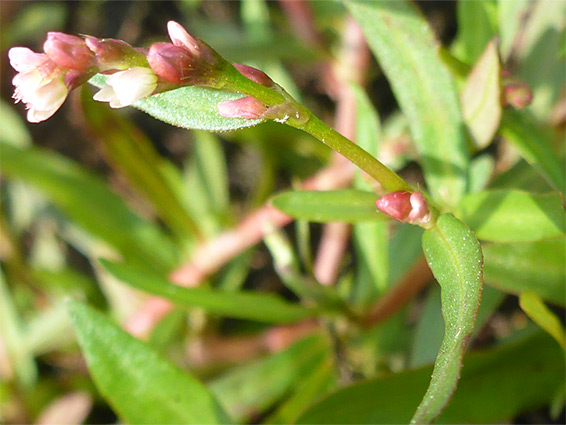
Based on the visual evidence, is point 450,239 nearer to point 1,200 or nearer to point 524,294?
point 524,294

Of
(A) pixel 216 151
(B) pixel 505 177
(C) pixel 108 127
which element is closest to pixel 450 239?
(B) pixel 505 177

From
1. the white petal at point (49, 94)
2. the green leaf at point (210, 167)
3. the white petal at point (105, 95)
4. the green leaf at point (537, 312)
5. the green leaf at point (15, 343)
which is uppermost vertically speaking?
the white petal at point (49, 94)

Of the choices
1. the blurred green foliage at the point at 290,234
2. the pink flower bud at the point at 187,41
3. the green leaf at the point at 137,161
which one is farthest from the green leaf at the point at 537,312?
the green leaf at the point at 137,161

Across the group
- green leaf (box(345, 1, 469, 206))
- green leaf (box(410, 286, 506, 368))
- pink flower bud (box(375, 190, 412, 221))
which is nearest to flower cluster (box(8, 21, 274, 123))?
pink flower bud (box(375, 190, 412, 221))

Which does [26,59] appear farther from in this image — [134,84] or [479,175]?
[479,175]

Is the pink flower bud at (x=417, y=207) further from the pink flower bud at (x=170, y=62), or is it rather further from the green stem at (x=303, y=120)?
the pink flower bud at (x=170, y=62)

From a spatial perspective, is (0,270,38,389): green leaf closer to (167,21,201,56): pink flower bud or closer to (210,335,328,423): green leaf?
(210,335,328,423): green leaf
